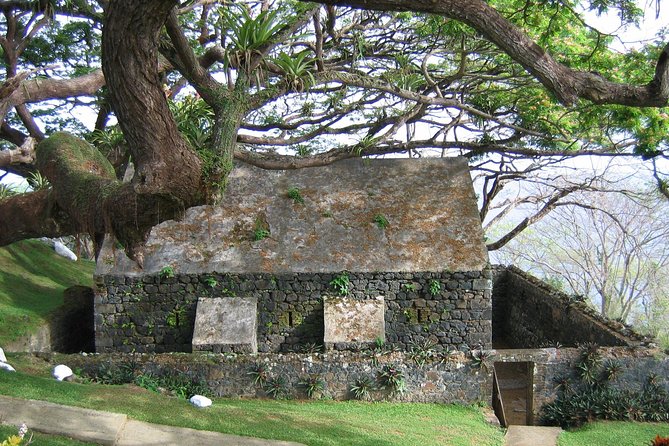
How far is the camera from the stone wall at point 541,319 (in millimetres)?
12477

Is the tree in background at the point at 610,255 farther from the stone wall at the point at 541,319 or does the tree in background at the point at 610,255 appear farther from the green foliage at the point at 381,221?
the green foliage at the point at 381,221

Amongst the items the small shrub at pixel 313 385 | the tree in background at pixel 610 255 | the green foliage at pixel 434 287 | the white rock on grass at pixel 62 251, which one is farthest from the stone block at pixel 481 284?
the tree in background at pixel 610 255

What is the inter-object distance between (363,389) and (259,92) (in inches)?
201

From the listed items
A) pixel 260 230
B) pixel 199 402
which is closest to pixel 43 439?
pixel 199 402

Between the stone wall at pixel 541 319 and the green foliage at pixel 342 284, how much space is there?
177 inches

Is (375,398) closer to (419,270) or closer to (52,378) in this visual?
(419,270)

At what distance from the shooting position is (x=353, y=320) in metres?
12.4

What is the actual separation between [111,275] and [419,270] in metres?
6.14

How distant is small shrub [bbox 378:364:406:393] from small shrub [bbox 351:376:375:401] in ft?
0.60

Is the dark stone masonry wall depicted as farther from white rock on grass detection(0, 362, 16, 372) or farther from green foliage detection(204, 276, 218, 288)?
white rock on grass detection(0, 362, 16, 372)

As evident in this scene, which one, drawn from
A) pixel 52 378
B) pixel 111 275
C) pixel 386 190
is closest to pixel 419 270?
pixel 386 190

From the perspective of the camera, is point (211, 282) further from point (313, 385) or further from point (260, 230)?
point (313, 385)

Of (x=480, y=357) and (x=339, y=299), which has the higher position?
(x=339, y=299)

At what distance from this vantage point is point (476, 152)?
19.3 metres
